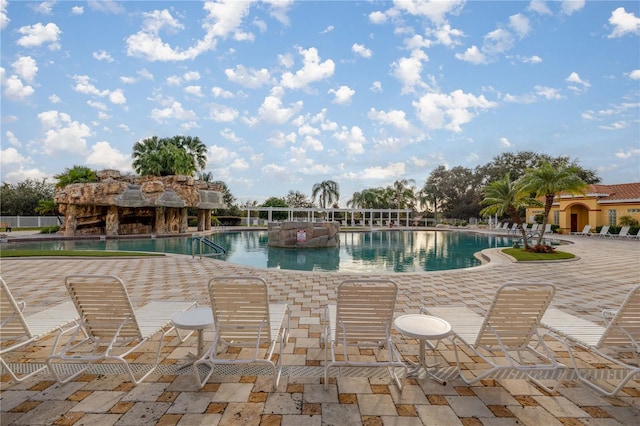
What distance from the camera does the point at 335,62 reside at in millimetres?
16656

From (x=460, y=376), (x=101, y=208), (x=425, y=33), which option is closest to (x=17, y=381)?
(x=460, y=376)

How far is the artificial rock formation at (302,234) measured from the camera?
18891 millimetres

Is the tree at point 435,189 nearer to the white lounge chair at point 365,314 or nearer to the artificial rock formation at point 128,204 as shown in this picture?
the artificial rock formation at point 128,204

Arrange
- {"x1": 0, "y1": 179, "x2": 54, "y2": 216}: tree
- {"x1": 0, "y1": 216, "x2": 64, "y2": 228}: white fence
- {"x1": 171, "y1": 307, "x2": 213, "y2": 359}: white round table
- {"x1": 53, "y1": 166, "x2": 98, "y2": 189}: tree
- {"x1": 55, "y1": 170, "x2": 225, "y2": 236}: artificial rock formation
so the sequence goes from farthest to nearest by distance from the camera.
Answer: {"x1": 0, "y1": 179, "x2": 54, "y2": 216}: tree, {"x1": 0, "y1": 216, "x2": 64, "y2": 228}: white fence, {"x1": 53, "y1": 166, "x2": 98, "y2": 189}: tree, {"x1": 55, "y1": 170, "x2": 225, "y2": 236}: artificial rock formation, {"x1": 171, "y1": 307, "x2": 213, "y2": 359}: white round table

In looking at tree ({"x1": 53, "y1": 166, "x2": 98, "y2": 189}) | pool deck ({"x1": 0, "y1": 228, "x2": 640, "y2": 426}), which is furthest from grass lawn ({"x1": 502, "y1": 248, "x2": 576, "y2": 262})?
tree ({"x1": 53, "y1": 166, "x2": 98, "y2": 189})

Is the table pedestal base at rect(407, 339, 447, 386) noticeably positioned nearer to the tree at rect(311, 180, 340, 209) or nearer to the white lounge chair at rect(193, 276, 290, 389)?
the white lounge chair at rect(193, 276, 290, 389)

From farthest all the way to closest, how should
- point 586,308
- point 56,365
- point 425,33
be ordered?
point 425,33 → point 586,308 → point 56,365

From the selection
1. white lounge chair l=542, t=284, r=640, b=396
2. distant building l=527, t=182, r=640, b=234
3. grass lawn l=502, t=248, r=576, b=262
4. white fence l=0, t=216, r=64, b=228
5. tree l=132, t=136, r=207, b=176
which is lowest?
grass lawn l=502, t=248, r=576, b=262

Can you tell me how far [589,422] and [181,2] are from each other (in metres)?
11.9

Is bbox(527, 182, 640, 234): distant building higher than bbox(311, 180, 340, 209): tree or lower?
lower

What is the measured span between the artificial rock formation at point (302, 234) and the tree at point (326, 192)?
79.6 feet

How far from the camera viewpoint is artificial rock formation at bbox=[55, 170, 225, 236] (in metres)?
22.8

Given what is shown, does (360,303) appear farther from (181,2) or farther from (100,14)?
(100,14)

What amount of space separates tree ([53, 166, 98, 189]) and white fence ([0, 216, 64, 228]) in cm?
1109
